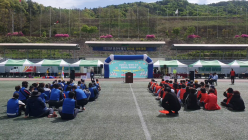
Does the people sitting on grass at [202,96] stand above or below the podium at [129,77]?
below

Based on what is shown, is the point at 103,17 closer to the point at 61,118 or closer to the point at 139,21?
the point at 139,21

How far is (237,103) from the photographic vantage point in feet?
37.4

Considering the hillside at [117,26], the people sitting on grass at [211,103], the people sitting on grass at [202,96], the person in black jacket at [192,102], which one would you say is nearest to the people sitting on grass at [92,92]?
the person in black jacket at [192,102]

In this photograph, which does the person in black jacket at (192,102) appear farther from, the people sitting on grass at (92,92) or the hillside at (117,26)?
the hillside at (117,26)

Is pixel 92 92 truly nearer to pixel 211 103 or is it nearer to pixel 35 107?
pixel 35 107

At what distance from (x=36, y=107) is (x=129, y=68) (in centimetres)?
2732

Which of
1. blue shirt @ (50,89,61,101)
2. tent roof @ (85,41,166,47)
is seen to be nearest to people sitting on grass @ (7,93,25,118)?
blue shirt @ (50,89,61,101)

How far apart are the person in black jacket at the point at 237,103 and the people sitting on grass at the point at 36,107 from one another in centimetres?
793

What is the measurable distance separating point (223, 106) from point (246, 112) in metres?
1.61

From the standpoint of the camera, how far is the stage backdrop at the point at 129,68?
3659cm

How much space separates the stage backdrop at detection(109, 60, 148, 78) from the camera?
120 feet

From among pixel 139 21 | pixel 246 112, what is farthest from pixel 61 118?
pixel 139 21

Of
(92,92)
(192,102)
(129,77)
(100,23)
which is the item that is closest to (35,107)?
(92,92)

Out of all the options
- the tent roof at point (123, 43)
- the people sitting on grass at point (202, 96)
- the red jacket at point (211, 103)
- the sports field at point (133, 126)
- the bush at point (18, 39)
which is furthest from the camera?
the bush at point (18, 39)
